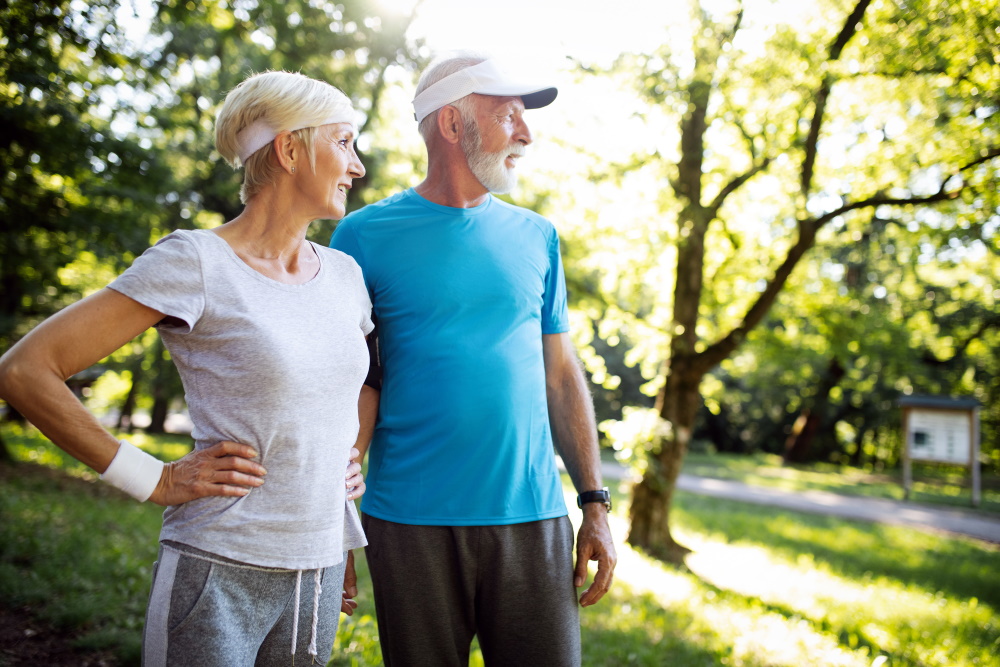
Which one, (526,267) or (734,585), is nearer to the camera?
(526,267)

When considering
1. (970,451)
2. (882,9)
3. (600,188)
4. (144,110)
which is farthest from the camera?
(970,451)

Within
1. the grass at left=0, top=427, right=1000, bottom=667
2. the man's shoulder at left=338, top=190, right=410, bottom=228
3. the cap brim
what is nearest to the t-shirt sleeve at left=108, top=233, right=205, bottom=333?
the man's shoulder at left=338, top=190, right=410, bottom=228

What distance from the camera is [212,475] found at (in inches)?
64.7

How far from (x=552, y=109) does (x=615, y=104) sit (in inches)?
43.4

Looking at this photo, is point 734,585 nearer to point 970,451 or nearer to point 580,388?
point 580,388

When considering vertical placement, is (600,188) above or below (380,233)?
above

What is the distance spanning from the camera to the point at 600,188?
9.52 m

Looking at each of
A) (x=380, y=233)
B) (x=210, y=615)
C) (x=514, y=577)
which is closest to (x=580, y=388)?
(x=514, y=577)

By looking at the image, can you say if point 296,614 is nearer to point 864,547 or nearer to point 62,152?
point 62,152

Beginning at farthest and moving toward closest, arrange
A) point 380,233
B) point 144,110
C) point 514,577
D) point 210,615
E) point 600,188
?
point 600,188 → point 144,110 → point 380,233 → point 514,577 → point 210,615

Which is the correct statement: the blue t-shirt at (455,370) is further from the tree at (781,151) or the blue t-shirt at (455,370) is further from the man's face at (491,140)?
the tree at (781,151)

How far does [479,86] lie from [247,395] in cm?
128

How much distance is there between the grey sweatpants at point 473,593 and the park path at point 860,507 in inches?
499

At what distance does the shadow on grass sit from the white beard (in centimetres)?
895
